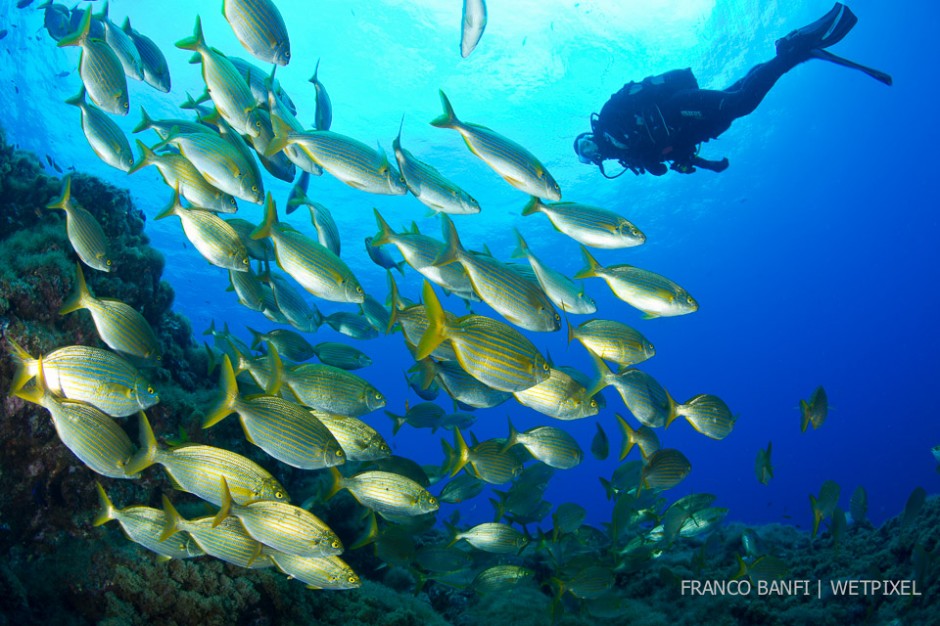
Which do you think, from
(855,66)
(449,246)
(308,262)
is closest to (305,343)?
(308,262)

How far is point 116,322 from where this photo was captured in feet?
11.8

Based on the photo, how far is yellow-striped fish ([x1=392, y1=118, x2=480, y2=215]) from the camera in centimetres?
398

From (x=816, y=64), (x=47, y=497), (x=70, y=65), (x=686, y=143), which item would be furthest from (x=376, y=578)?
(x=816, y=64)

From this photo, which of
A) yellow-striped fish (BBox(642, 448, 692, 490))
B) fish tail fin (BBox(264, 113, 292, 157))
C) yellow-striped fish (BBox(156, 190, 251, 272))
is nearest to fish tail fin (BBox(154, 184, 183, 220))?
yellow-striped fish (BBox(156, 190, 251, 272))

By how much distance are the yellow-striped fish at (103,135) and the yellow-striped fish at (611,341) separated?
167 inches

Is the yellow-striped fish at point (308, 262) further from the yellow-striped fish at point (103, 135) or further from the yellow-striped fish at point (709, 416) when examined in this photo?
the yellow-striped fish at point (709, 416)

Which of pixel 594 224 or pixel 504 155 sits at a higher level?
pixel 504 155

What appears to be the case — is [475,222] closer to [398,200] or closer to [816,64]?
[398,200]

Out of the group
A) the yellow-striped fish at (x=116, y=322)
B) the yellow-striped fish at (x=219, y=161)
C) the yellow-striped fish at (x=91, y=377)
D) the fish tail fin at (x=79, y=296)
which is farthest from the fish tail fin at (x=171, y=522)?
the yellow-striped fish at (x=219, y=161)

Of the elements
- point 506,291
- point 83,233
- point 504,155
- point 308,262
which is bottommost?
point 506,291

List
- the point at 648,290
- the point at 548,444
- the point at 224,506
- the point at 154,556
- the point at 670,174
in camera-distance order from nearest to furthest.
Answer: the point at 224,506, the point at 154,556, the point at 648,290, the point at 548,444, the point at 670,174

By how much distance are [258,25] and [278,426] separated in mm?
2981

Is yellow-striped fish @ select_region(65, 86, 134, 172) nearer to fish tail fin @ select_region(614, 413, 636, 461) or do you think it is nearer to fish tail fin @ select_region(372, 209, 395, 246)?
fish tail fin @ select_region(372, 209, 395, 246)

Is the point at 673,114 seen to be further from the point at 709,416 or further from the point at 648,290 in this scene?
the point at 709,416
